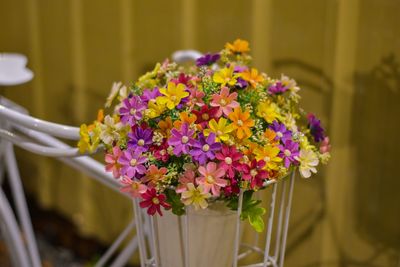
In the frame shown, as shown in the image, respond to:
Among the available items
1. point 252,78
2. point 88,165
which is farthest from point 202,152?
point 88,165

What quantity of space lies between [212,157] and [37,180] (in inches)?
85.8

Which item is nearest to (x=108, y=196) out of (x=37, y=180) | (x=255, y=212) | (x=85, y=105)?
(x=85, y=105)

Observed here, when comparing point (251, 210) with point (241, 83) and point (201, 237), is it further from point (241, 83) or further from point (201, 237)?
point (241, 83)

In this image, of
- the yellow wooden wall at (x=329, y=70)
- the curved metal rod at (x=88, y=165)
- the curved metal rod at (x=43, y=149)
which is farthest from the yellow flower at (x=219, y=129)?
the yellow wooden wall at (x=329, y=70)

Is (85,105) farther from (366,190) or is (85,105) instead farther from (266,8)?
(366,190)

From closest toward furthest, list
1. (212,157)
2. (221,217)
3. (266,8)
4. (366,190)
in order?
(212,157) → (221,217) → (366,190) → (266,8)

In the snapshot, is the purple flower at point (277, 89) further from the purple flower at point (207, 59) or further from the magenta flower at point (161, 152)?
the magenta flower at point (161, 152)

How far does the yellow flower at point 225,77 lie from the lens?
1100 millimetres

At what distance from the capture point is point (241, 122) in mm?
1043

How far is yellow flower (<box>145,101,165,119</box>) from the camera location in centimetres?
107

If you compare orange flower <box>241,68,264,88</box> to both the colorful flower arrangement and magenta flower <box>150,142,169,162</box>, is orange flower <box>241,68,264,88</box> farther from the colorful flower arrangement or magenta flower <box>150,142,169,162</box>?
magenta flower <box>150,142,169,162</box>

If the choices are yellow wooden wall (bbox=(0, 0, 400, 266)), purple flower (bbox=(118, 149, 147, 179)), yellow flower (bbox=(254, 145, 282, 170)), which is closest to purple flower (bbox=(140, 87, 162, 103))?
purple flower (bbox=(118, 149, 147, 179))

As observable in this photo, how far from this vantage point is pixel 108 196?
8.43 feet

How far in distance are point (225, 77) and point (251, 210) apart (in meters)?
0.23
